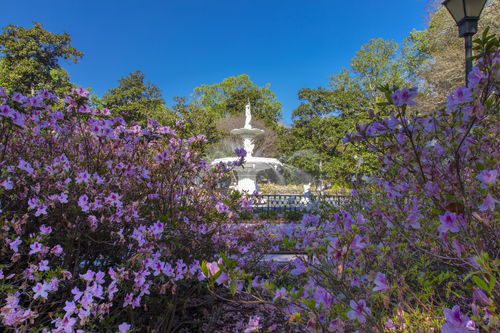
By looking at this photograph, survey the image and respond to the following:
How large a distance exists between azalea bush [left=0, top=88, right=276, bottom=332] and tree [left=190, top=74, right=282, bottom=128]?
100ft

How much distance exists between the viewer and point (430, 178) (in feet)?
4.93

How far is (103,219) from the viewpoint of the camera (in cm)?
178

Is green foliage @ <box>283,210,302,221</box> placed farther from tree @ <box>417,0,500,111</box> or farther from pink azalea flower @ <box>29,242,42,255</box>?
tree @ <box>417,0,500,111</box>

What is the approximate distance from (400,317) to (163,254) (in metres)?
1.29

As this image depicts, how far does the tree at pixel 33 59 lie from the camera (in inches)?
967

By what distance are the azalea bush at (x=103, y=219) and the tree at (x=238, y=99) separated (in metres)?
30.5

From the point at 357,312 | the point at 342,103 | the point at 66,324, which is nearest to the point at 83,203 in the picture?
the point at 66,324

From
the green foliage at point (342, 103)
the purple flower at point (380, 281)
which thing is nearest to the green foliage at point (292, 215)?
the purple flower at point (380, 281)

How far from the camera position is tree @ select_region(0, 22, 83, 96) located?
80.6 feet

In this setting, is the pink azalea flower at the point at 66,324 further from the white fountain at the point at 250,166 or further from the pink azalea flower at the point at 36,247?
the white fountain at the point at 250,166

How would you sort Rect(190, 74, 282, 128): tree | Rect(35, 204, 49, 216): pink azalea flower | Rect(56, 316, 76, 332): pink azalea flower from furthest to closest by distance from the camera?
Rect(190, 74, 282, 128): tree
Rect(35, 204, 49, 216): pink azalea flower
Rect(56, 316, 76, 332): pink azalea flower

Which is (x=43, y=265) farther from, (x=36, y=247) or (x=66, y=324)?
(x=66, y=324)

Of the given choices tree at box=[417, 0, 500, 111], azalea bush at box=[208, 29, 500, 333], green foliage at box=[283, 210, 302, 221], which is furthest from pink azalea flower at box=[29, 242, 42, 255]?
tree at box=[417, 0, 500, 111]

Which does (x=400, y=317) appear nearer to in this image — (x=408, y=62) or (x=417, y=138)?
(x=417, y=138)
